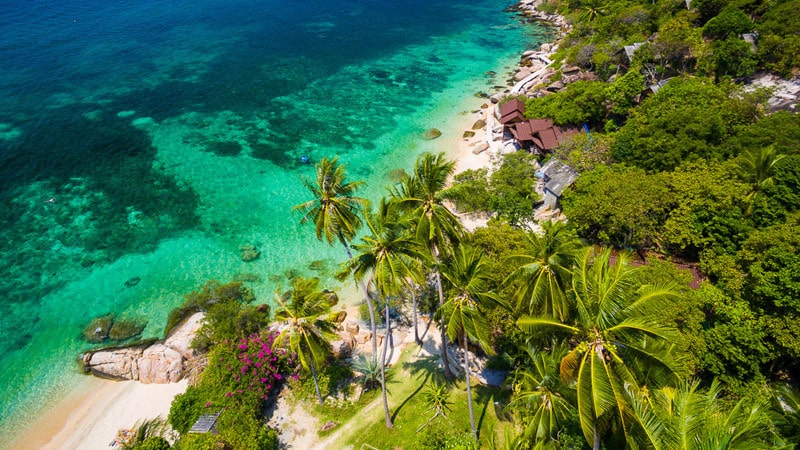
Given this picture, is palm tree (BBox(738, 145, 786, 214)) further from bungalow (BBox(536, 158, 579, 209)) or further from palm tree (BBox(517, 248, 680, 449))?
palm tree (BBox(517, 248, 680, 449))

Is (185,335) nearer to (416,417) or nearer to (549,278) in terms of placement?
(416,417)

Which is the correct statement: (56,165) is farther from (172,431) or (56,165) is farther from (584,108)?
(584,108)

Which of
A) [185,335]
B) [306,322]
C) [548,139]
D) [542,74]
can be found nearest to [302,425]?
[306,322]

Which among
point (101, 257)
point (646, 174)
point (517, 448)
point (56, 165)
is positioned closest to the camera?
point (517, 448)

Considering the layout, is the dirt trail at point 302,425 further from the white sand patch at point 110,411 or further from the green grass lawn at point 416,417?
the white sand patch at point 110,411

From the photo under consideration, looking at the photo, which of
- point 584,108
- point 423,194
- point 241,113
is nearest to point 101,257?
point 241,113

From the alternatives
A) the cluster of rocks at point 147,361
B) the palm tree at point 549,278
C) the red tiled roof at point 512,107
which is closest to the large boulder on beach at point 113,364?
the cluster of rocks at point 147,361
